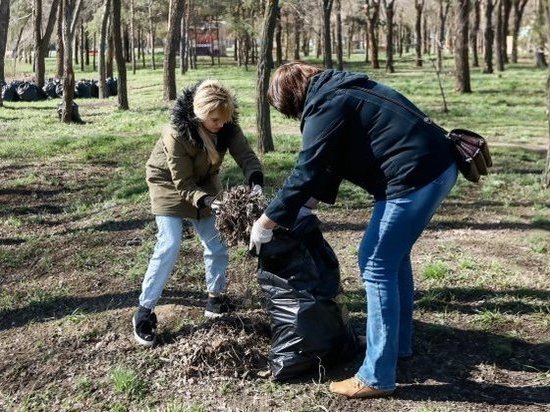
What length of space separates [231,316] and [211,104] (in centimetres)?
132

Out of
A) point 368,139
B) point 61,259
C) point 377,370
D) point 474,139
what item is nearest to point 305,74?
point 368,139

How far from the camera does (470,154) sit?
10.1 feet

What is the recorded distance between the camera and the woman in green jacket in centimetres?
368

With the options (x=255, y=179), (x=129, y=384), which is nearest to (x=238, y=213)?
(x=255, y=179)

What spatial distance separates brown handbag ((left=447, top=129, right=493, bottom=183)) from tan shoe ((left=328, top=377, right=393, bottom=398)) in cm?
113

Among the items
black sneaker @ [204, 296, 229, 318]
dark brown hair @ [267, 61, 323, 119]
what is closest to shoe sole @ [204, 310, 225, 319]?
black sneaker @ [204, 296, 229, 318]

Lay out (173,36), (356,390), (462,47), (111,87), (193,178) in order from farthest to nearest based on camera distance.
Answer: (111,87) → (462,47) → (173,36) → (193,178) → (356,390)

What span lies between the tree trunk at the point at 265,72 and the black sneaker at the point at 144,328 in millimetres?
5788

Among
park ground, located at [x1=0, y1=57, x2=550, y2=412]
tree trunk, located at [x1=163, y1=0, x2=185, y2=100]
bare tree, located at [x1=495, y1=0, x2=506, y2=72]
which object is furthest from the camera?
bare tree, located at [x1=495, y1=0, x2=506, y2=72]

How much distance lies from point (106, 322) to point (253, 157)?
1471 mm

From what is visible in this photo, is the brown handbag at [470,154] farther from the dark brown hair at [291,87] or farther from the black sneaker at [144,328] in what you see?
the black sneaker at [144,328]

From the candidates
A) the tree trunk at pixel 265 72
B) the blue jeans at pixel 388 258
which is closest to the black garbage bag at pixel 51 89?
the tree trunk at pixel 265 72

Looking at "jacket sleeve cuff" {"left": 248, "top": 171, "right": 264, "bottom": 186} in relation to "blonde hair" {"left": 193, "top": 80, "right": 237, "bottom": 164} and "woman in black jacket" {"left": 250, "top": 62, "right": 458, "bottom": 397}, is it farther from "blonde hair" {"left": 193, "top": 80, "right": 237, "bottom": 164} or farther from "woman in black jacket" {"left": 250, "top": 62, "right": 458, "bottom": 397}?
"woman in black jacket" {"left": 250, "top": 62, "right": 458, "bottom": 397}

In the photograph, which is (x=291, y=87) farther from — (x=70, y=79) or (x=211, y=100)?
(x=70, y=79)
